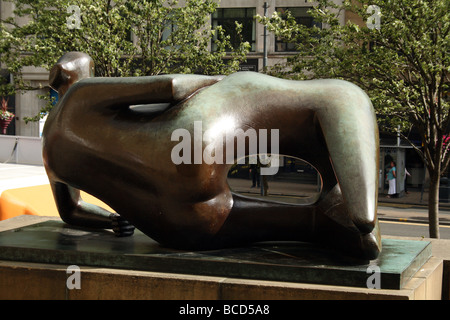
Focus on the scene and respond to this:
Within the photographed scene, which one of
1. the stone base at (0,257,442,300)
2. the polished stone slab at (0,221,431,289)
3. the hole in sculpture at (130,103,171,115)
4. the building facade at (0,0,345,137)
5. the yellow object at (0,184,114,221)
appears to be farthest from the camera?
the building facade at (0,0,345,137)

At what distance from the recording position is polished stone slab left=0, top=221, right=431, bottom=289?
4.64 meters

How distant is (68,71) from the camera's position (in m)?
6.10

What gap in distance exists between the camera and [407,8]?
11.1m

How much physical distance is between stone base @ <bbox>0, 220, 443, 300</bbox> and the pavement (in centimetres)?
656

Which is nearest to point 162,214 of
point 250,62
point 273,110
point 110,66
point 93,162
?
point 93,162

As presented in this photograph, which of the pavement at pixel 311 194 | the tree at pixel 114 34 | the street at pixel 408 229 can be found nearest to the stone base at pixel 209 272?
the pavement at pixel 311 194

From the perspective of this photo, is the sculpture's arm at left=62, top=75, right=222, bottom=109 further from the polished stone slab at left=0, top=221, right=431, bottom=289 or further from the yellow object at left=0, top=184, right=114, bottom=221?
the yellow object at left=0, top=184, right=114, bottom=221

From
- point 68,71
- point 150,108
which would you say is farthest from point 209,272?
point 68,71

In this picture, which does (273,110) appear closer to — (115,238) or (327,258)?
(327,258)

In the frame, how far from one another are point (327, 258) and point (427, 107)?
8.27 metres

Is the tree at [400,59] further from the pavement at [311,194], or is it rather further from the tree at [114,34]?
the pavement at [311,194]

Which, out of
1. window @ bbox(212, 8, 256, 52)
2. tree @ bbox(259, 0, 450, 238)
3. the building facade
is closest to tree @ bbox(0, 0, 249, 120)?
tree @ bbox(259, 0, 450, 238)

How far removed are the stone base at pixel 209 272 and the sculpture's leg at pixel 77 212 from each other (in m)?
0.45

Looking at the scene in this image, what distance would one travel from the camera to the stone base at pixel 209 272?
4562 mm
